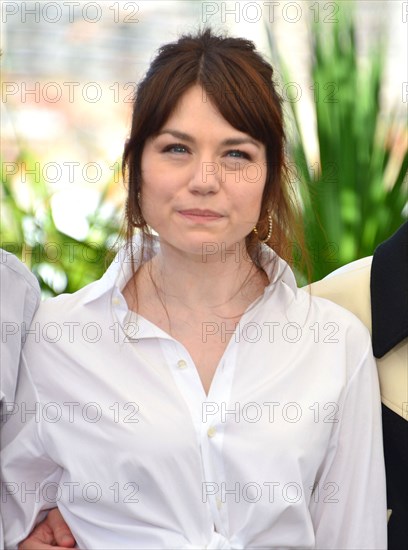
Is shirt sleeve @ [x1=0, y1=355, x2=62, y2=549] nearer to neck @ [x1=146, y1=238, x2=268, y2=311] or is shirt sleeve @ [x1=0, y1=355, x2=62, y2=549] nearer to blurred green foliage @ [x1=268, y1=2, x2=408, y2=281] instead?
neck @ [x1=146, y1=238, x2=268, y2=311]

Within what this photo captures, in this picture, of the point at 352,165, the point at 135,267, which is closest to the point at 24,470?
the point at 135,267

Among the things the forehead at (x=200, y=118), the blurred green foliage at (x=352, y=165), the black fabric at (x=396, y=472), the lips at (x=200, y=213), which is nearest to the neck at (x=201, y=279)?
the lips at (x=200, y=213)

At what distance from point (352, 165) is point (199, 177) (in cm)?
104

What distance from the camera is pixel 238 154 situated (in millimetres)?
1899

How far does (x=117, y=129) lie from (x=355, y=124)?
5.11ft

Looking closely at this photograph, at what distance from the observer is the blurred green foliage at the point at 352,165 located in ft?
9.11

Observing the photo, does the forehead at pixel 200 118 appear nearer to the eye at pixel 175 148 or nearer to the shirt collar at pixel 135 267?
the eye at pixel 175 148

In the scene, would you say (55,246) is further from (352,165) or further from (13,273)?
(13,273)

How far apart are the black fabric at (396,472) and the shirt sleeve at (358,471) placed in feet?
0.10

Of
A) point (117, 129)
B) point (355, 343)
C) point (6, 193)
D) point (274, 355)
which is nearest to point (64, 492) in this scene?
point (274, 355)

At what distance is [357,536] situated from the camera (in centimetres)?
191

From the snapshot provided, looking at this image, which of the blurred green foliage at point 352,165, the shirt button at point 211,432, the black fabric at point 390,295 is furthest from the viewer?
the blurred green foliage at point 352,165

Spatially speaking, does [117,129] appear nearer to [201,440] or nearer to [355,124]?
[355,124]

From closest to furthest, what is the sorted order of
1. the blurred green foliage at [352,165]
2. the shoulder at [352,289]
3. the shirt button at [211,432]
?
the shirt button at [211,432], the shoulder at [352,289], the blurred green foliage at [352,165]
